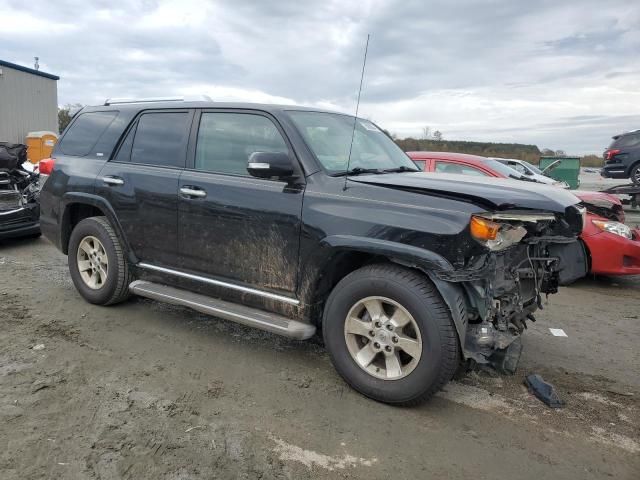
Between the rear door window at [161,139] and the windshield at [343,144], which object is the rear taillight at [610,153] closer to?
the windshield at [343,144]

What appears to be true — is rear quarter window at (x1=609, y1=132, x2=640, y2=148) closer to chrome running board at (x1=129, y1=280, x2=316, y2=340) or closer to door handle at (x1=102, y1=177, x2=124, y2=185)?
chrome running board at (x1=129, y1=280, x2=316, y2=340)

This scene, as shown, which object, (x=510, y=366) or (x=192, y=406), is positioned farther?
(x=510, y=366)

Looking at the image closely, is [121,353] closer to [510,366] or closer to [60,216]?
[60,216]

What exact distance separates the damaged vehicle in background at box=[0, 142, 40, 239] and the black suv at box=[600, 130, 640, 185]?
48.7ft

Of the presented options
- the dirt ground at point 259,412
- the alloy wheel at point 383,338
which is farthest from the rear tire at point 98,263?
the alloy wheel at point 383,338

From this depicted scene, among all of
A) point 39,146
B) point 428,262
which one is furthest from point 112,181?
point 39,146

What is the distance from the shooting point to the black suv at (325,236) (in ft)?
9.66

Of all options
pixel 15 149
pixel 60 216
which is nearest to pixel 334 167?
pixel 60 216

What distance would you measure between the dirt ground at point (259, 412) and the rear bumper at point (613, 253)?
166cm

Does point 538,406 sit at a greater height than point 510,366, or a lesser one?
lesser

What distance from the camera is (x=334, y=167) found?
354cm

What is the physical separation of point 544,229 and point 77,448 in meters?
3.14

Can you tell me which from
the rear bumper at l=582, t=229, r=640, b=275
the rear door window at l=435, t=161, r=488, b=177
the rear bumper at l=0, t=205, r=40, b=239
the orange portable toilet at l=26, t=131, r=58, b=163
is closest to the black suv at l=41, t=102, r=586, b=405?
the rear bumper at l=582, t=229, r=640, b=275

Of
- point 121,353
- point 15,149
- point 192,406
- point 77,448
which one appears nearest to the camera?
point 77,448
